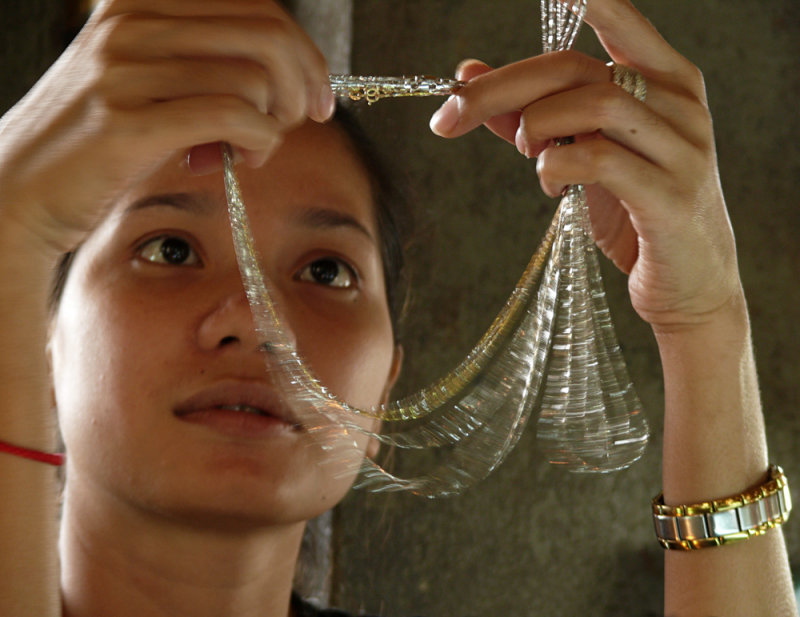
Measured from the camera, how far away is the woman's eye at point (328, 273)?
2.52 ft

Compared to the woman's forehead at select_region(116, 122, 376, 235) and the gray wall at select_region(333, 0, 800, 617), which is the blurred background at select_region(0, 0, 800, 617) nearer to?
the gray wall at select_region(333, 0, 800, 617)

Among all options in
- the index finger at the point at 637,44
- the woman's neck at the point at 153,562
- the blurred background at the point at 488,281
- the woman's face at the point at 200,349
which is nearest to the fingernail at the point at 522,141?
the index finger at the point at 637,44

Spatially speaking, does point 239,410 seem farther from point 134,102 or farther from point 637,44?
point 637,44

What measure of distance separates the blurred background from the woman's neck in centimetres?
57

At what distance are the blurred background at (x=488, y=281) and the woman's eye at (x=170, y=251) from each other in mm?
548

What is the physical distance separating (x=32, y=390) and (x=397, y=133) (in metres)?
0.89

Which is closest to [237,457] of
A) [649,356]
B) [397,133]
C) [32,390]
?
[32,390]

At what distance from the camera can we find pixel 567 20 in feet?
2.23

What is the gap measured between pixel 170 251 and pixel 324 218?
14cm

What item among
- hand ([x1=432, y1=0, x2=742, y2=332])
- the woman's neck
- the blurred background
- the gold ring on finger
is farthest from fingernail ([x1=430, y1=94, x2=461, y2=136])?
the blurred background

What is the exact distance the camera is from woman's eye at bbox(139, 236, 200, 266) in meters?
0.71

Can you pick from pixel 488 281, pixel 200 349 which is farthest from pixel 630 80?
pixel 488 281

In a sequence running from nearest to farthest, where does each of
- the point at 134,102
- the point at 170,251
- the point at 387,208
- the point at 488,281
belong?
the point at 134,102
the point at 170,251
the point at 387,208
the point at 488,281

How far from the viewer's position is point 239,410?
66 centimetres
